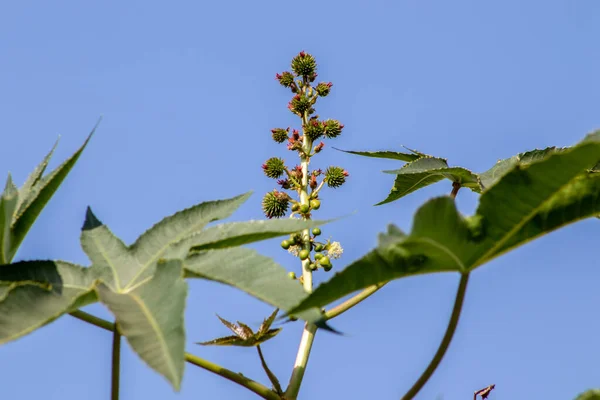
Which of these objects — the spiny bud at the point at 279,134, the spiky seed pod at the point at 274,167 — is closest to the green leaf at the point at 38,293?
the spiky seed pod at the point at 274,167

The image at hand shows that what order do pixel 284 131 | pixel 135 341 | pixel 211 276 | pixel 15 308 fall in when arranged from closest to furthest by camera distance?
pixel 135 341, pixel 15 308, pixel 211 276, pixel 284 131

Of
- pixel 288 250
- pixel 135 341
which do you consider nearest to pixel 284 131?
pixel 288 250

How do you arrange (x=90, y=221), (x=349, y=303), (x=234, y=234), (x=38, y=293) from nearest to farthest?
(x=38, y=293), (x=234, y=234), (x=90, y=221), (x=349, y=303)

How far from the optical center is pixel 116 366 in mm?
2607

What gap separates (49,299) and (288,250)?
2153 mm

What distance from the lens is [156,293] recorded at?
251 centimetres

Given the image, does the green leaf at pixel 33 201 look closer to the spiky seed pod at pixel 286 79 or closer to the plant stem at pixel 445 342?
the plant stem at pixel 445 342

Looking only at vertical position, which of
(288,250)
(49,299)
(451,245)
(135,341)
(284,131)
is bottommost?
(135,341)

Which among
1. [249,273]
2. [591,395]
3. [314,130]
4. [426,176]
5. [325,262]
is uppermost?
[314,130]

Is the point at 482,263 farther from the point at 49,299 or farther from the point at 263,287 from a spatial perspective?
the point at 49,299

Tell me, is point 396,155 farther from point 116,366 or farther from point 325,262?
point 116,366

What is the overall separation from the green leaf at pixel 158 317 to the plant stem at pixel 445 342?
0.86m

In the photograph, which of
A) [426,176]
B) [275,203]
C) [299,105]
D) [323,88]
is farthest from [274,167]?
[426,176]

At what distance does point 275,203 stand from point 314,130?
0.53 m
